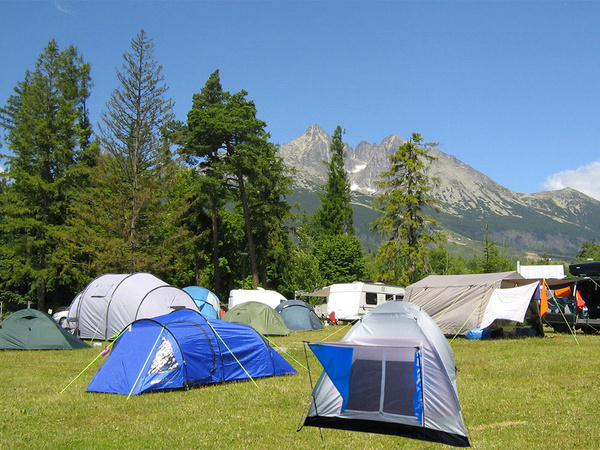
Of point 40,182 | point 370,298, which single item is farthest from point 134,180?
point 370,298

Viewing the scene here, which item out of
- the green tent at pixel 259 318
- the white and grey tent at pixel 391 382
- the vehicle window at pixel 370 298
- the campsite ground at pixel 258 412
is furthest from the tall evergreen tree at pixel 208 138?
the white and grey tent at pixel 391 382

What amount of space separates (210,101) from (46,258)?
1542cm

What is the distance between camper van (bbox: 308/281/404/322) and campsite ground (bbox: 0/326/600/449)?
1873cm

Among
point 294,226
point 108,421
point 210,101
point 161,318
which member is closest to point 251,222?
point 294,226

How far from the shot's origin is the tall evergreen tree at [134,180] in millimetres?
31562

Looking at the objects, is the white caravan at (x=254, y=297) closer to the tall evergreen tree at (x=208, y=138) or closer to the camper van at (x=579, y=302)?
the tall evergreen tree at (x=208, y=138)

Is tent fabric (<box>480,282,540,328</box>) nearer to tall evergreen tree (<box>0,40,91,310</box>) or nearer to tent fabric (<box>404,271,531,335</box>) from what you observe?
tent fabric (<box>404,271,531,335</box>)

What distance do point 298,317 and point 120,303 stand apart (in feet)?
32.9

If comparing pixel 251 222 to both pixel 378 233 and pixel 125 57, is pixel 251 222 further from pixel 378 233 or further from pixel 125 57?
pixel 125 57

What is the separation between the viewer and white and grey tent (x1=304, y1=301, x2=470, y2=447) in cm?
723

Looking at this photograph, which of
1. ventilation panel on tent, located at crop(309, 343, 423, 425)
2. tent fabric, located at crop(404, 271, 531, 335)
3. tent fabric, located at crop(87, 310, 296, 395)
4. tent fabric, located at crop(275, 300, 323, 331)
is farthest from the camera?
tent fabric, located at crop(275, 300, 323, 331)

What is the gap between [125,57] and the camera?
3297 centimetres

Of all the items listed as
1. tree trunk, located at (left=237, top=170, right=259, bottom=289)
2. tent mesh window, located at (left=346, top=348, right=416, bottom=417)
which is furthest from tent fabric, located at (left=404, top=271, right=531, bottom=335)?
tree trunk, located at (left=237, top=170, right=259, bottom=289)

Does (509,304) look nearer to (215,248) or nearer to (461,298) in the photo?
(461,298)
